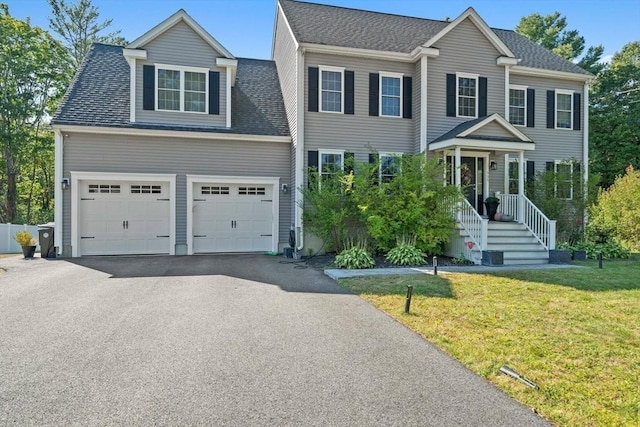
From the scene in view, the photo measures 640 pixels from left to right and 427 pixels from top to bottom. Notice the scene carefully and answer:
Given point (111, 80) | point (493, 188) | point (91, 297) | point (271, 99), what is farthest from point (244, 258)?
point (493, 188)

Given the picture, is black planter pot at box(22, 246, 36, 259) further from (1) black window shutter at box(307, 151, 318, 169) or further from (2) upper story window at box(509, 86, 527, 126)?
(2) upper story window at box(509, 86, 527, 126)

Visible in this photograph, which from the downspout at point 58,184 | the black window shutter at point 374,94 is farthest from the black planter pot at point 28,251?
the black window shutter at point 374,94

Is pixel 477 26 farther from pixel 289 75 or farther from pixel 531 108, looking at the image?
pixel 289 75

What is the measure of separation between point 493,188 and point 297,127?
24.1ft

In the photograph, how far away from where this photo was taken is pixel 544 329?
16.4 ft

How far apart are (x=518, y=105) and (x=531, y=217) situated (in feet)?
16.5

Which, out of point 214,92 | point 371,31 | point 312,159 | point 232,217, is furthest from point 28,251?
point 371,31

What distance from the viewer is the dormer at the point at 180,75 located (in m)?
12.4

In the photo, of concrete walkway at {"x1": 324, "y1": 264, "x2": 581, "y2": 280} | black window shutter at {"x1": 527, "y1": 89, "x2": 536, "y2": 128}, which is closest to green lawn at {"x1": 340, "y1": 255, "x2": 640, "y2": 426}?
concrete walkway at {"x1": 324, "y1": 264, "x2": 581, "y2": 280}

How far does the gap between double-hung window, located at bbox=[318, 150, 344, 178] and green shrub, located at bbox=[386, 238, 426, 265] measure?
345 centimetres

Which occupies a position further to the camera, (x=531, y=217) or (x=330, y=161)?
(x=330, y=161)

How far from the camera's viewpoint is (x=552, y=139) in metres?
15.0

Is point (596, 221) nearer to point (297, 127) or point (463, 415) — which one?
point (297, 127)

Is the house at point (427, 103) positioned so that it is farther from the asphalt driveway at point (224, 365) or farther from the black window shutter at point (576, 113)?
the asphalt driveway at point (224, 365)
